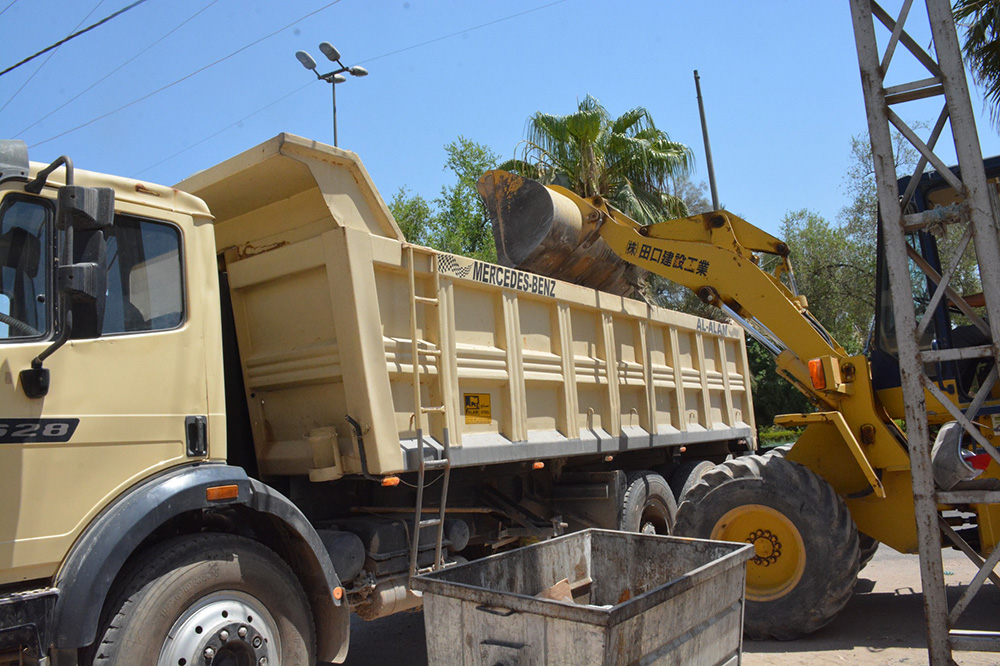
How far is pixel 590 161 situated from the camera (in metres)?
15.9

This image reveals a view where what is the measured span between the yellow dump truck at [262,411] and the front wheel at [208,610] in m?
0.01

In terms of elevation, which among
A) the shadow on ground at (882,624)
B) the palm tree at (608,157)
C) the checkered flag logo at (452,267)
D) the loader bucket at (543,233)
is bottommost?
the shadow on ground at (882,624)

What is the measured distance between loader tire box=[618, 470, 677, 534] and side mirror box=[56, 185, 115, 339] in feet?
14.3

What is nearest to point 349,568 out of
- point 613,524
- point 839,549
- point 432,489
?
point 432,489

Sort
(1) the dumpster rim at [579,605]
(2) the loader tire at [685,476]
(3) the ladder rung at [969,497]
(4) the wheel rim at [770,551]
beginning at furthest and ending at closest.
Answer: (2) the loader tire at [685,476]
(4) the wheel rim at [770,551]
(3) the ladder rung at [969,497]
(1) the dumpster rim at [579,605]

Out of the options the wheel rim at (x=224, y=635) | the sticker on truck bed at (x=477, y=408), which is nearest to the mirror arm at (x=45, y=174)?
the wheel rim at (x=224, y=635)

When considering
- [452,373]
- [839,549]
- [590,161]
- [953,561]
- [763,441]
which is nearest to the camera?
[452,373]

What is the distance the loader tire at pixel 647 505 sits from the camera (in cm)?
647

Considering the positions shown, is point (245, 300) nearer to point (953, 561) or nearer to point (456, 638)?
point (456, 638)

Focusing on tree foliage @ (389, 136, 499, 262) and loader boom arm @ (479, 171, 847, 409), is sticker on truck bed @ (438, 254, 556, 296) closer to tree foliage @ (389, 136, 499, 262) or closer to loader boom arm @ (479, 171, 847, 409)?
loader boom arm @ (479, 171, 847, 409)

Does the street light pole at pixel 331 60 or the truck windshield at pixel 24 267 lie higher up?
the street light pole at pixel 331 60

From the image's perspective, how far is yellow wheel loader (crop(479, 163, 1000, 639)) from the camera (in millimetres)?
5445

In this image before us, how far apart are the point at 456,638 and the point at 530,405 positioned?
8.17 ft

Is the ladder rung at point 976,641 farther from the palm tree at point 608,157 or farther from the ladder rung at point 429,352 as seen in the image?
the palm tree at point 608,157
